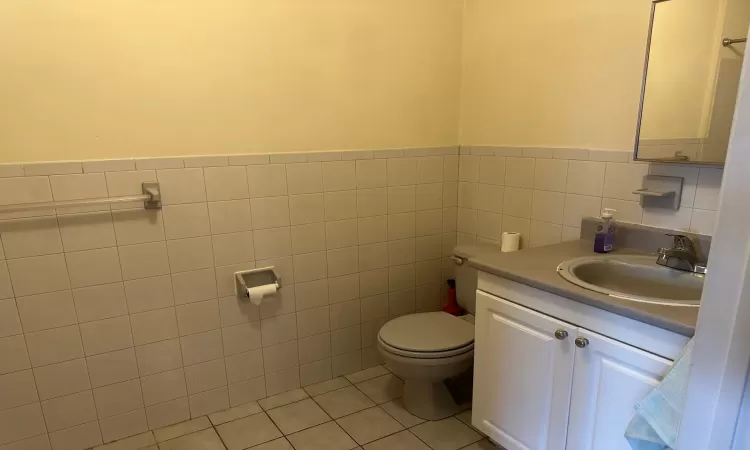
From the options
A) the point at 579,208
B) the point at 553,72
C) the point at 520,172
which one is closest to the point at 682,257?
the point at 579,208

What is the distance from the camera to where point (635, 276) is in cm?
174

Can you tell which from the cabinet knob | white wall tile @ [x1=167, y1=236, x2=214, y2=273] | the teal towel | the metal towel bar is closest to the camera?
the teal towel

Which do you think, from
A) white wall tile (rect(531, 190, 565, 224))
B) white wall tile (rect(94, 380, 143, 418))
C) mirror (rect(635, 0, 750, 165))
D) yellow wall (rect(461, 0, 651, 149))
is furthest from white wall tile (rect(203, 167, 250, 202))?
mirror (rect(635, 0, 750, 165))

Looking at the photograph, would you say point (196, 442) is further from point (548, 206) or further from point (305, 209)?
point (548, 206)

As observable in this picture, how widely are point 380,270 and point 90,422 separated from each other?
1496mm

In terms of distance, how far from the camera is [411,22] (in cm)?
239

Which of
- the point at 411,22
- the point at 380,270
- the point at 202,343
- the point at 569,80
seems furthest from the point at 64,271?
the point at 569,80

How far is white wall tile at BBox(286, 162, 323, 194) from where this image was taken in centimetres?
223

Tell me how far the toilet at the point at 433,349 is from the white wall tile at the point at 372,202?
457 mm

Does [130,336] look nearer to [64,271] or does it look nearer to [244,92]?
[64,271]

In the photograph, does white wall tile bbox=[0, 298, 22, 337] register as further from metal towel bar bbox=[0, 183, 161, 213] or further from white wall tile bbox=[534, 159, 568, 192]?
white wall tile bbox=[534, 159, 568, 192]

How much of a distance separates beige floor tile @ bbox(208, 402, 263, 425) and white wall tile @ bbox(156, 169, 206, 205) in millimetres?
1041

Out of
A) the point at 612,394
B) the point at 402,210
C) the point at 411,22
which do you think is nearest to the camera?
the point at 612,394

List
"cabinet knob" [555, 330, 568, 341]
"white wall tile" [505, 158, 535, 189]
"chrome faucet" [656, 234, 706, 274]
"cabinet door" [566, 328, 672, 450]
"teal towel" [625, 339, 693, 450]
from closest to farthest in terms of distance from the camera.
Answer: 1. "teal towel" [625, 339, 693, 450]
2. "cabinet door" [566, 328, 672, 450]
3. "cabinet knob" [555, 330, 568, 341]
4. "chrome faucet" [656, 234, 706, 274]
5. "white wall tile" [505, 158, 535, 189]
